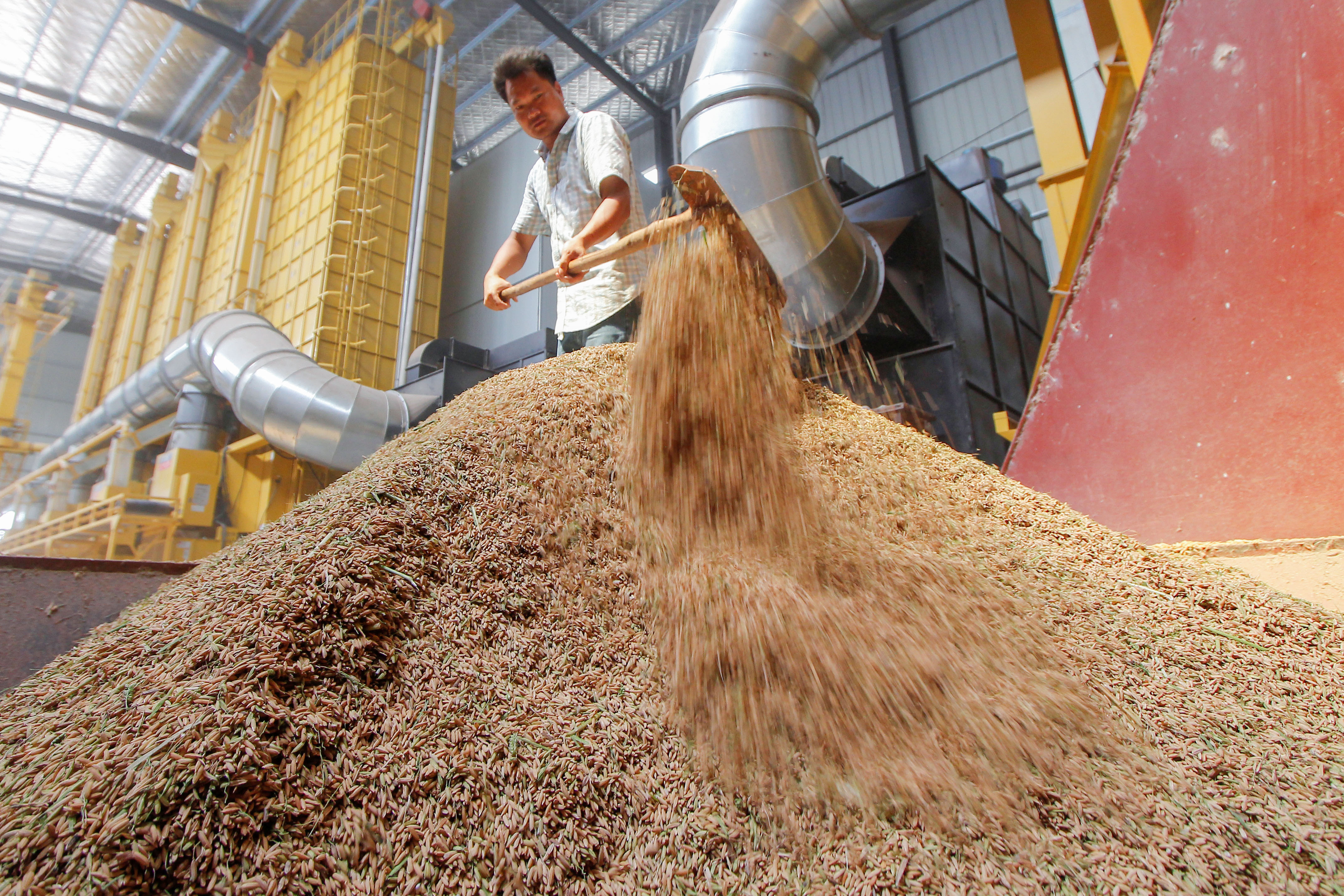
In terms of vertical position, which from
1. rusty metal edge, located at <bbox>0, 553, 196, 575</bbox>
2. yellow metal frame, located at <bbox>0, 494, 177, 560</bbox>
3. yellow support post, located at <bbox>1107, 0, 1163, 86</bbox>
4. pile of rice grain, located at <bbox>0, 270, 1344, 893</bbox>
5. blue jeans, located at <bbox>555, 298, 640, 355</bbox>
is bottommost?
pile of rice grain, located at <bbox>0, 270, 1344, 893</bbox>

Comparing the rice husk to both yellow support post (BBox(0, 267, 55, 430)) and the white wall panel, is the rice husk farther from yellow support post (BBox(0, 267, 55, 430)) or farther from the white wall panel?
yellow support post (BBox(0, 267, 55, 430))

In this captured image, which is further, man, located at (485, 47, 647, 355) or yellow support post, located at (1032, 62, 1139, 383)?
yellow support post, located at (1032, 62, 1139, 383)

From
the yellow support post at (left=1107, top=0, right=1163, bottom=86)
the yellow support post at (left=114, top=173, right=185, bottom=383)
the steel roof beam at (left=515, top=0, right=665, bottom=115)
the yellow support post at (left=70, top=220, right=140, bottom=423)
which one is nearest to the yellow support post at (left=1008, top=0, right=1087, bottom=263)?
the yellow support post at (left=1107, top=0, right=1163, bottom=86)

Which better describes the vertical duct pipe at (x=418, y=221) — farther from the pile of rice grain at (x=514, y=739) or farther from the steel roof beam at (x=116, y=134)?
the steel roof beam at (x=116, y=134)

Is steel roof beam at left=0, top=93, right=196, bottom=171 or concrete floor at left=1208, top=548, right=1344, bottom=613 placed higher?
steel roof beam at left=0, top=93, right=196, bottom=171

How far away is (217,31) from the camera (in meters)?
7.83

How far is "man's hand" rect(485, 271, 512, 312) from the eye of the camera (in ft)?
7.29

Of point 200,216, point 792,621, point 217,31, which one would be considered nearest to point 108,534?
point 792,621

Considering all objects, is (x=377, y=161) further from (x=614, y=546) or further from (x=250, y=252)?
(x=614, y=546)

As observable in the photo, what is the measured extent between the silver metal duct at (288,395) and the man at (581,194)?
2510 mm

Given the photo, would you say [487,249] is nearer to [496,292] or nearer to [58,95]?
[58,95]

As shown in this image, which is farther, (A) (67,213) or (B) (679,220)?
(A) (67,213)

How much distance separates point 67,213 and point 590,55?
10.3 m

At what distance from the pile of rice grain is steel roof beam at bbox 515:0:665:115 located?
24.7 ft
